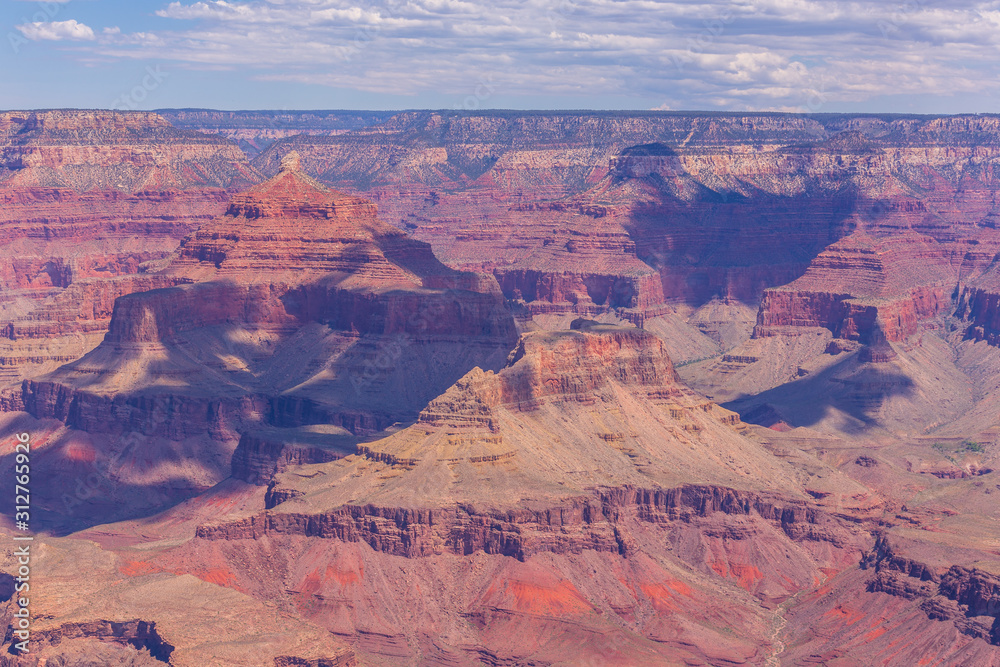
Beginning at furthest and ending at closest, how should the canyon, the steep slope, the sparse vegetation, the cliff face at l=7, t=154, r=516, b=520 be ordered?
1. the sparse vegetation
2. the cliff face at l=7, t=154, r=516, b=520
3. the steep slope
4. the canyon

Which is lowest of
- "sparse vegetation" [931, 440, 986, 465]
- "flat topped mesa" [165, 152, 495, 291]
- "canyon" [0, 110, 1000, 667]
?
"sparse vegetation" [931, 440, 986, 465]

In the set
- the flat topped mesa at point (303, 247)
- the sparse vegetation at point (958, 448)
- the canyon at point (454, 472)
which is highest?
the flat topped mesa at point (303, 247)

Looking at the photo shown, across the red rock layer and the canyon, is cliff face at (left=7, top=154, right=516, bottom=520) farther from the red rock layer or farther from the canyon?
the canyon

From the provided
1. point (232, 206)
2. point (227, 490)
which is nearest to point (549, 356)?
point (227, 490)

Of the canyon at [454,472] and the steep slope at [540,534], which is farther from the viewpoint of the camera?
the steep slope at [540,534]

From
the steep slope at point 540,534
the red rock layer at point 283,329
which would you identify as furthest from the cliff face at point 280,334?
the steep slope at point 540,534

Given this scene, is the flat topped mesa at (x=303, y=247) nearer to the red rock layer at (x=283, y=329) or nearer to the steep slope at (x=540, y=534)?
the red rock layer at (x=283, y=329)

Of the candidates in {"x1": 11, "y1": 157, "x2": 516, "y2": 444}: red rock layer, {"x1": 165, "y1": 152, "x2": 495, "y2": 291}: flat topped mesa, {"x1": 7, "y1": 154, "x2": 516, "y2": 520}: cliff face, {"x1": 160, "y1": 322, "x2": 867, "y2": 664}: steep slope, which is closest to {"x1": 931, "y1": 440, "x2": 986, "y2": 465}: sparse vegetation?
{"x1": 160, "y1": 322, "x2": 867, "y2": 664}: steep slope

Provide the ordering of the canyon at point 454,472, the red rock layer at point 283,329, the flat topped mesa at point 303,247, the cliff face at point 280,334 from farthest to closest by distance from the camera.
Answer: the flat topped mesa at point 303,247 → the red rock layer at point 283,329 → the cliff face at point 280,334 → the canyon at point 454,472

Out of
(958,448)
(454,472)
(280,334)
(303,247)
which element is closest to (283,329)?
(280,334)

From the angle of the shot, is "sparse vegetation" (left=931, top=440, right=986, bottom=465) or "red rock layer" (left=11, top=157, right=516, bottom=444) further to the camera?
"sparse vegetation" (left=931, top=440, right=986, bottom=465)

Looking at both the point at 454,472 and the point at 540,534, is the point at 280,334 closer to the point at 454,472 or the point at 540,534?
the point at 454,472
